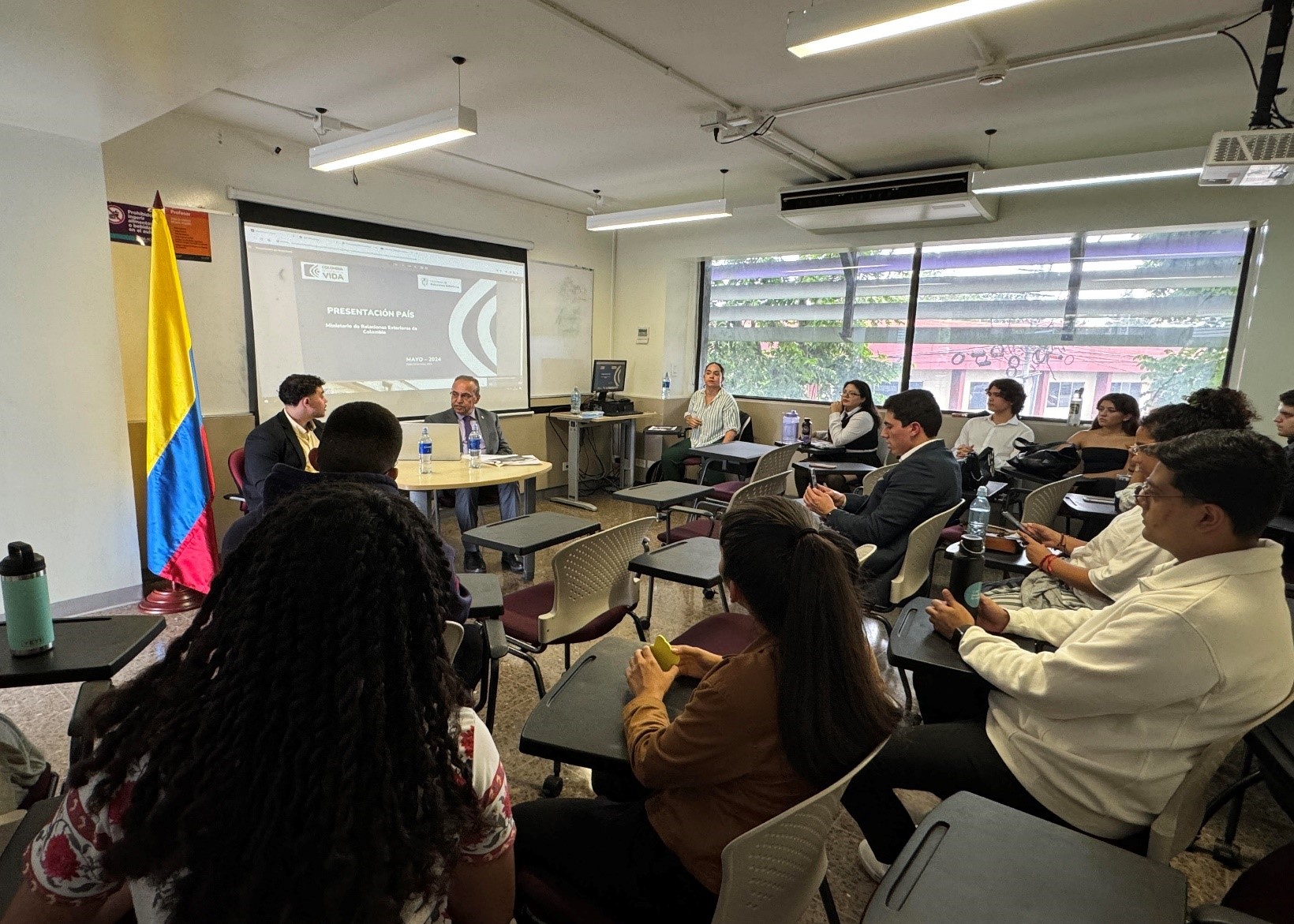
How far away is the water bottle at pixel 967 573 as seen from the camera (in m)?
1.75

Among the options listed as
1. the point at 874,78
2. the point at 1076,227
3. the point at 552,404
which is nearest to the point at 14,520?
the point at 552,404

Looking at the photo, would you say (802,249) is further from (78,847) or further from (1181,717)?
(78,847)

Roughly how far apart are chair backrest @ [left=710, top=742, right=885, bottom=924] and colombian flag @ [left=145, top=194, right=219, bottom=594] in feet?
11.9

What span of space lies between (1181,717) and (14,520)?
448cm

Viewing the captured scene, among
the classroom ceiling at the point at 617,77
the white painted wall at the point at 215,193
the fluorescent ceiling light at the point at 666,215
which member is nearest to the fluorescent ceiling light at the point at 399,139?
the classroom ceiling at the point at 617,77

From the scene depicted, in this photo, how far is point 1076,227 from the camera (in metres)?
4.78

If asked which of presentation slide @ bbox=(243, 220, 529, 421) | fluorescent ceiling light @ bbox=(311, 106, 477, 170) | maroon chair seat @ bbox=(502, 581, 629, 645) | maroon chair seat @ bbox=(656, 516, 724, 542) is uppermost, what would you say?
fluorescent ceiling light @ bbox=(311, 106, 477, 170)

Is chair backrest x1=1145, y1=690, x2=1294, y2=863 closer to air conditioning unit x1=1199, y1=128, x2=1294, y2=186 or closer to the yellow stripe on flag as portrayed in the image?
air conditioning unit x1=1199, y1=128, x2=1294, y2=186

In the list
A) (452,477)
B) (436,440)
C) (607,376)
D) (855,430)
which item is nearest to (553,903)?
(452,477)

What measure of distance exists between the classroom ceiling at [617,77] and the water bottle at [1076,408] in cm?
177

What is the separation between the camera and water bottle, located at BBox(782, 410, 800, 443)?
6.21 m

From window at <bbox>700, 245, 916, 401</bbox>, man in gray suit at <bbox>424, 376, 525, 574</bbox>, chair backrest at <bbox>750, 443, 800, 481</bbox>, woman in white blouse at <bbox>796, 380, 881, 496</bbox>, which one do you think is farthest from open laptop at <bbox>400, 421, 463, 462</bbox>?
window at <bbox>700, 245, 916, 401</bbox>

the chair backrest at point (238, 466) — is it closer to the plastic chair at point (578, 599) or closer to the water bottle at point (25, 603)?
the plastic chair at point (578, 599)

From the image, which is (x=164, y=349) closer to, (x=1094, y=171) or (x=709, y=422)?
(x=709, y=422)
